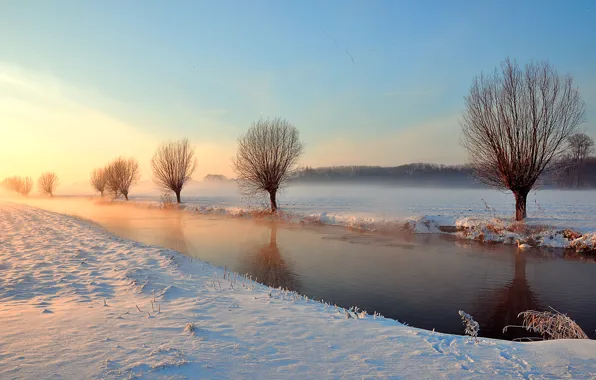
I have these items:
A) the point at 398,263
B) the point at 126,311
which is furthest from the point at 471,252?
the point at 126,311

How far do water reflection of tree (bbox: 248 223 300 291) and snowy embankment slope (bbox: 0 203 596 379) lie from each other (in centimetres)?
317

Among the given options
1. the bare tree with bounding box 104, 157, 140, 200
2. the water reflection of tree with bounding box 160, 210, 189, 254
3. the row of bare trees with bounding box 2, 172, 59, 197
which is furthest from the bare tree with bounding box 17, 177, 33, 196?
the water reflection of tree with bounding box 160, 210, 189, 254

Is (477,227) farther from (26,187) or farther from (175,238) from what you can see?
(26,187)

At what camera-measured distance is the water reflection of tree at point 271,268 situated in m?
11.1

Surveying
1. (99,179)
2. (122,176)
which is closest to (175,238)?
(122,176)

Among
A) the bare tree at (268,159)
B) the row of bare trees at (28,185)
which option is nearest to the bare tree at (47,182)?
the row of bare trees at (28,185)

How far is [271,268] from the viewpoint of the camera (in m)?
13.0

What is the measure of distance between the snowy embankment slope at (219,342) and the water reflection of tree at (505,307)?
2.64 m

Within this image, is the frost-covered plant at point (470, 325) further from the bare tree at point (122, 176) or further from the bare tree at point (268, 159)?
the bare tree at point (122, 176)

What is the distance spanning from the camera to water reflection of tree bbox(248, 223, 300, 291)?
11.1 m

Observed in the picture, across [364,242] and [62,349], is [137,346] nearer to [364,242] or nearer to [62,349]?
[62,349]

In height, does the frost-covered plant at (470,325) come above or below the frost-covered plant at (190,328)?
below

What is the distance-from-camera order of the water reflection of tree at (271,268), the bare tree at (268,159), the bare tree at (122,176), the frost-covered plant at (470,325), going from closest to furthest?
the frost-covered plant at (470,325)
the water reflection of tree at (271,268)
the bare tree at (268,159)
the bare tree at (122,176)

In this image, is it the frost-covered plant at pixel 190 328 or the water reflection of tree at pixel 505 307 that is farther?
the water reflection of tree at pixel 505 307
